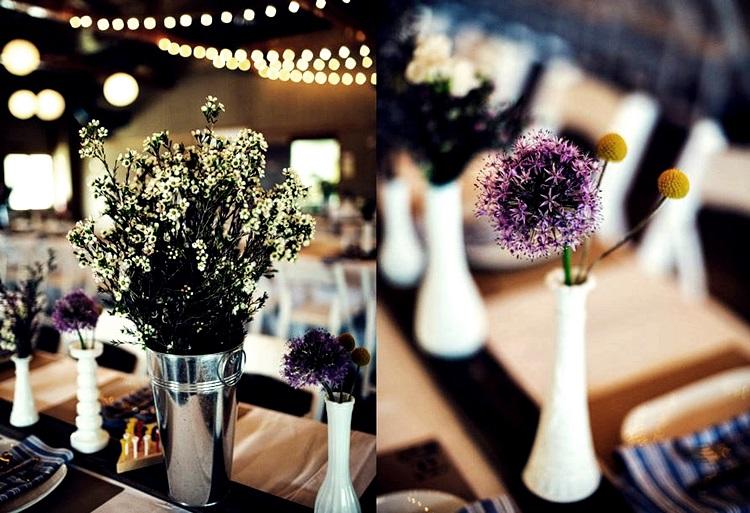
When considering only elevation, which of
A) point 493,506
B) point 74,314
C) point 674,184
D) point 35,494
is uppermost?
point 674,184

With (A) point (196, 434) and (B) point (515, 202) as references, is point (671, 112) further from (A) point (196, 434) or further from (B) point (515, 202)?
(A) point (196, 434)

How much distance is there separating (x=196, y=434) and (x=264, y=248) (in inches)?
15.6

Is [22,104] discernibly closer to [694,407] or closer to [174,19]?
[174,19]

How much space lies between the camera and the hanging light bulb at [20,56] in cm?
171

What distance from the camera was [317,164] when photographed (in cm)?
128

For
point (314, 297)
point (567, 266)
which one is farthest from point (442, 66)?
point (314, 297)

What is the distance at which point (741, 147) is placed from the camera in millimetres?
1014

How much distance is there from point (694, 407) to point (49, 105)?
1.77 m

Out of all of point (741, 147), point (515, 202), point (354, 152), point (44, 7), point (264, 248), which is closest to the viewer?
point (515, 202)

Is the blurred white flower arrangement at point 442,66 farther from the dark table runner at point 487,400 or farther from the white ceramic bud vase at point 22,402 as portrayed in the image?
the white ceramic bud vase at point 22,402

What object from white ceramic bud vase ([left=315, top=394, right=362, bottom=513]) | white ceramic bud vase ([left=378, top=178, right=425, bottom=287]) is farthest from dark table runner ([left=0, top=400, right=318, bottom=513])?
white ceramic bud vase ([left=378, top=178, right=425, bottom=287])

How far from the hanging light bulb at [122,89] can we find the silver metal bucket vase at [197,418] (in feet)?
2.37

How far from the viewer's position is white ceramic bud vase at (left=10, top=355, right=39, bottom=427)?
1.57 meters

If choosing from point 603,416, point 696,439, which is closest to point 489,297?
point 603,416
